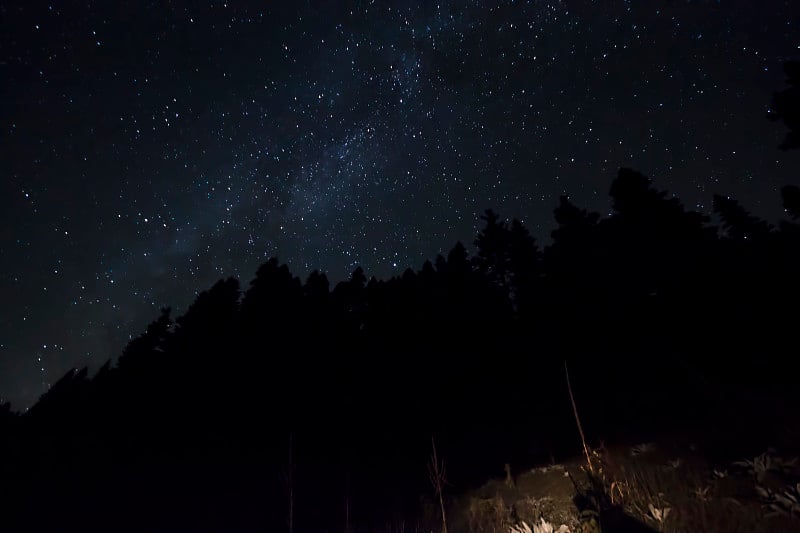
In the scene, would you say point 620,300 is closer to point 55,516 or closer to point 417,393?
point 417,393

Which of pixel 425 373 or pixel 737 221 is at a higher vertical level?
pixel 737 221

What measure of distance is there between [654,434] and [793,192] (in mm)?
14730

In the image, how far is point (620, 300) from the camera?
2833 centimetres

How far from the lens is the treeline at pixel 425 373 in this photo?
72.6 ft

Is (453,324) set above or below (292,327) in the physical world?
below

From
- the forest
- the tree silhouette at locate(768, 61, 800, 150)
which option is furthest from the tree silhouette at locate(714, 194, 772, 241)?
the tree silhouette at locate(768, 61, 800, 150)

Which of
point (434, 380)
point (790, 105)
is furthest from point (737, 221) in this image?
point (434, 380)

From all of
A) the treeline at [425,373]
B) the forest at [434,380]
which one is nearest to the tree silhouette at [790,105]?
the forest at [434,380]

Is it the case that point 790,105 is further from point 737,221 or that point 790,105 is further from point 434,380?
point 434,380

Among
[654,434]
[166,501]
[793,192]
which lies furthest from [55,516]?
[793,192]

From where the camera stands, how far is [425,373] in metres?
33.0

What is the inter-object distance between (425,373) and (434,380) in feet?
3.27

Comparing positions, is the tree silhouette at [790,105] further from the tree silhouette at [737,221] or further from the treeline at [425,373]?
the tree silhouette at [737,221]

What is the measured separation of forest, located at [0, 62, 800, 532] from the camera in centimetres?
2094
